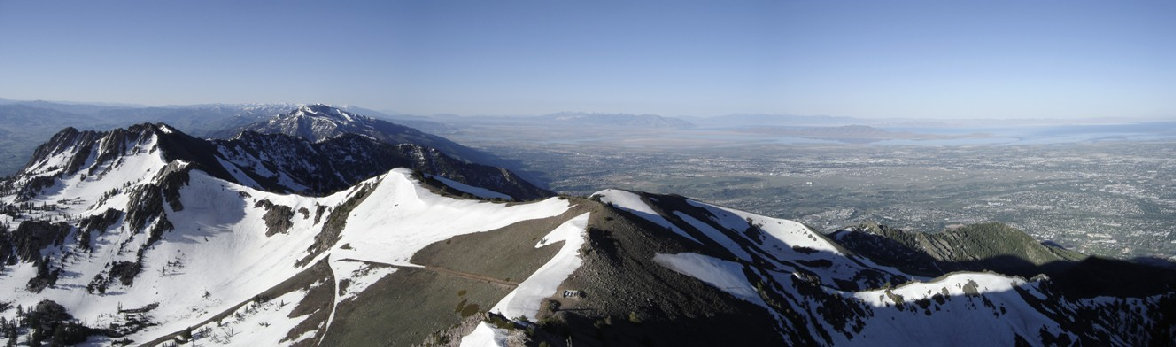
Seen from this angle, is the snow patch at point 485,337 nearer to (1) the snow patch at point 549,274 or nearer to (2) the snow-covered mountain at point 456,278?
(2) the snow-covered mountain at point 456,278

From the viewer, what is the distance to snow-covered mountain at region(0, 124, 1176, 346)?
124 ft

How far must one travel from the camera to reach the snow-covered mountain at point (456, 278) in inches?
1494

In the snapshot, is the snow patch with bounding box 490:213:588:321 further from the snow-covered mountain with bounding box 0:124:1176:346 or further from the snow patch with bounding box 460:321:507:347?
the snow patch with bounding box 460:321:507:347

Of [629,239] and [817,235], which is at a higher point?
[629,239]

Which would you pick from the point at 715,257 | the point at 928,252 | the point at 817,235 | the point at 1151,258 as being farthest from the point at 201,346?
the point at 1151,258

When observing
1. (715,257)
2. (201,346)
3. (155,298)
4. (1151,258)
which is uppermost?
(715,257)

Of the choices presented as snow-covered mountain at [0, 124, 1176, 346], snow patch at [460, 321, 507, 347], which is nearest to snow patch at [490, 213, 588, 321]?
snow-covered mountain at [0, 124, 1176, 346]

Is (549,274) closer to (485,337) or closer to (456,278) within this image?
(456,278)

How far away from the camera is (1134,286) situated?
11612cm

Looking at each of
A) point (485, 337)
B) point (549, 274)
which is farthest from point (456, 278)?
point (485, 337)

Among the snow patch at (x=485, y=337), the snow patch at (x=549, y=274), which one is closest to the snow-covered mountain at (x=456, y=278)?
the snow patch at (x=485, y=337)

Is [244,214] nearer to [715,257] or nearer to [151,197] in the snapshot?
[151,197]

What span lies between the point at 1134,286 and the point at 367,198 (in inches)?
6260

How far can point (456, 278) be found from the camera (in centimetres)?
4656
